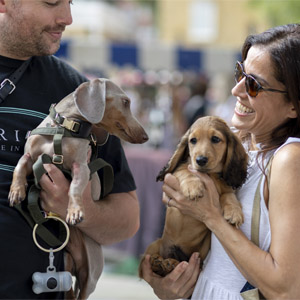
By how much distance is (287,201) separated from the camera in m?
2.30

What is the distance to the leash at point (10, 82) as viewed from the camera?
104 inches

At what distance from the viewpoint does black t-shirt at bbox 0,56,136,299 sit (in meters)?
2.54

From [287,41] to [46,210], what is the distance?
1321mm

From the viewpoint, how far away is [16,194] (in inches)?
97.8

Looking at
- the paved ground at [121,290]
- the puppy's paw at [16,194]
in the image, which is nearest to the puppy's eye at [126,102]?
the puppy's paw at [16,194]

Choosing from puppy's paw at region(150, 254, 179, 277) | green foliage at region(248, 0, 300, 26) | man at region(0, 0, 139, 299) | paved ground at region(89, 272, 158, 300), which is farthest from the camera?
green foliage at region(248, 0, 300, 26)

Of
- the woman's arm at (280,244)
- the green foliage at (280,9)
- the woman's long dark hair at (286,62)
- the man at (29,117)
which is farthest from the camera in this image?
the green foliage at (280,9)

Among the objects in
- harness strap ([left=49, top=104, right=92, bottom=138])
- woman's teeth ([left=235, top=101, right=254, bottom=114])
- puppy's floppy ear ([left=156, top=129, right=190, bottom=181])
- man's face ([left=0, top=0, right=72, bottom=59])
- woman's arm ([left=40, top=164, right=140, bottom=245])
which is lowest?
woman's arm ([left=40, top=164, right=140, bottom=245])

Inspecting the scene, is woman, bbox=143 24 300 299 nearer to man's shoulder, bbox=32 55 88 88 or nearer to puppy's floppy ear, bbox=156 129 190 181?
puppy's floppy ear, bbox=156 129 190 181

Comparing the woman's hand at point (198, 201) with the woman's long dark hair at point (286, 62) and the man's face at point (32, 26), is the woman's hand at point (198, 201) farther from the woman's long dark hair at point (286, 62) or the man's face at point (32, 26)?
the man's face at point (32, 26)

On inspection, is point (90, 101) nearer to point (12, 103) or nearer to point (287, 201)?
point (12, 103)

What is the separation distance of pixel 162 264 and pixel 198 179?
1.57 feet

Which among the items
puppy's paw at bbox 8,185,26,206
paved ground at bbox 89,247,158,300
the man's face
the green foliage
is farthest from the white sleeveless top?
the green foliage

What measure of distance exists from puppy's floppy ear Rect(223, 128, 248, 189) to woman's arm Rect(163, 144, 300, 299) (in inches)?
10.0
